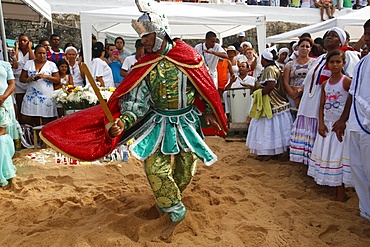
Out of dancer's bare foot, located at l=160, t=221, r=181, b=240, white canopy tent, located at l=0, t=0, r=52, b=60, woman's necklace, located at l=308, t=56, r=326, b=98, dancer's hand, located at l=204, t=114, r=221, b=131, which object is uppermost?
white canopy tent, located at l=0, t=0, r=52, b=60

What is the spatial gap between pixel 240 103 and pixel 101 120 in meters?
5.57

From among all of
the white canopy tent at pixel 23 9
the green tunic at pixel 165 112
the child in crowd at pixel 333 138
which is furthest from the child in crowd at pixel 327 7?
the green tunic at pixel 165 112

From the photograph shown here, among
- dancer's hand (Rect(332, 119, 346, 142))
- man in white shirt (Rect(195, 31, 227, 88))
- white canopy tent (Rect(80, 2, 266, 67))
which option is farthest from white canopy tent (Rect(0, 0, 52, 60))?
dancer's hand (Rect(332, 119, 346, 142))

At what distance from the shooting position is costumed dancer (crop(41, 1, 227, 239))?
3369 mm

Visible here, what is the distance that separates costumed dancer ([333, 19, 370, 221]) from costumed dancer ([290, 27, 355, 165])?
823 millimetres

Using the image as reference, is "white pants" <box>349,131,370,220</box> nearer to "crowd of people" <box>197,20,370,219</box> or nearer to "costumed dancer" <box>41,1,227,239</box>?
"crowd of people" <box>197,20,370,219</box>

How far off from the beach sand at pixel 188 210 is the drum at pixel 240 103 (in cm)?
293

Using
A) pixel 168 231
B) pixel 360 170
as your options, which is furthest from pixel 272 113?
pixel 168 231

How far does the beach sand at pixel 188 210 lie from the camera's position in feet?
11.1

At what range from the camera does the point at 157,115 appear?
3.61 metres

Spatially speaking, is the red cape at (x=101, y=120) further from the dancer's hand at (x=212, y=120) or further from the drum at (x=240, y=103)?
the drum at (x=240, y=103)

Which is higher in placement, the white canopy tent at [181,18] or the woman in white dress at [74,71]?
the white canopy tent at [181,18]

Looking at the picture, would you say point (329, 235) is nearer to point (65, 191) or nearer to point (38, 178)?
point (65, 191)

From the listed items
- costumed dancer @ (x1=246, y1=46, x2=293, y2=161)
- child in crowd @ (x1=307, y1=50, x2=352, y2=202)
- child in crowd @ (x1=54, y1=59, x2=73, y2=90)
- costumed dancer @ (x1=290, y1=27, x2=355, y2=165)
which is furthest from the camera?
child in crowd @ (x1=54, y1=59, x2=73, y2=90)
